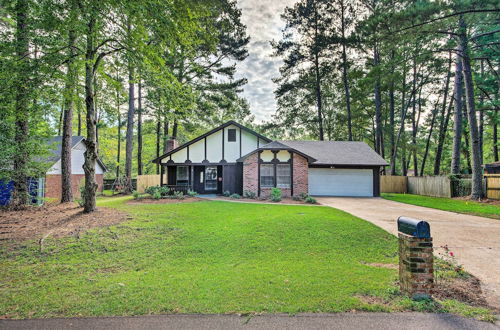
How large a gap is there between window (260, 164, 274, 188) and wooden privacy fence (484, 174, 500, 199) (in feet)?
40.4

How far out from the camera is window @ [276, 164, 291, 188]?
50.6ft

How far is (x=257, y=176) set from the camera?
15414 millimetres

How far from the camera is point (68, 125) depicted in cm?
1070

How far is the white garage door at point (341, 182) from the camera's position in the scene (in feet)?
57.8

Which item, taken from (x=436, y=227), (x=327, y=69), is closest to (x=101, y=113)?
(x=327, y=69)

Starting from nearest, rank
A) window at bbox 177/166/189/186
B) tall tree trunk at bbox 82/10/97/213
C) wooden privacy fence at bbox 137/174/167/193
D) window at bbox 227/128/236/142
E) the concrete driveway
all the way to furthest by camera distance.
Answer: the concrete driveway → tall tree trunk at bbox 82/10/97/213 → window at bbox 227/128/236/142 → window at bbox 177/166/189/186 → wooden privacy fence at bbox 137/174/167/193

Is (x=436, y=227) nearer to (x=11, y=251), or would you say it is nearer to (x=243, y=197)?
(x=243, y=197)

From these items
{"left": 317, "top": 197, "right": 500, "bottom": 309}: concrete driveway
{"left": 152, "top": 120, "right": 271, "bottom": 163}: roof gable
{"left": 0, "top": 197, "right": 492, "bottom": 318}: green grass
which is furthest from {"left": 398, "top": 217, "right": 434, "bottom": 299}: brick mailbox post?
{"left": 152, "top": 120, "right": 271, "bottom": 163}: roof gable

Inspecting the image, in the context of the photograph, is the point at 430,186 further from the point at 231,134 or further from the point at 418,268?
the point at 418,268

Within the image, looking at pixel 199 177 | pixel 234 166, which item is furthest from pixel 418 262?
pixel 199 177

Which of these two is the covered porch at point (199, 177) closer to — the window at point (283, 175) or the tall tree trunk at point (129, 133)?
the tall tree trunk at point (129, 133)

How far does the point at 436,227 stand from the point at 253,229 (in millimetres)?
5540

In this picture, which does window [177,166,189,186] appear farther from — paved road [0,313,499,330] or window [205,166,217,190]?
paved road [0,313,499,330]

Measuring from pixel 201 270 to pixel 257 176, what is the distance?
11187 mm
